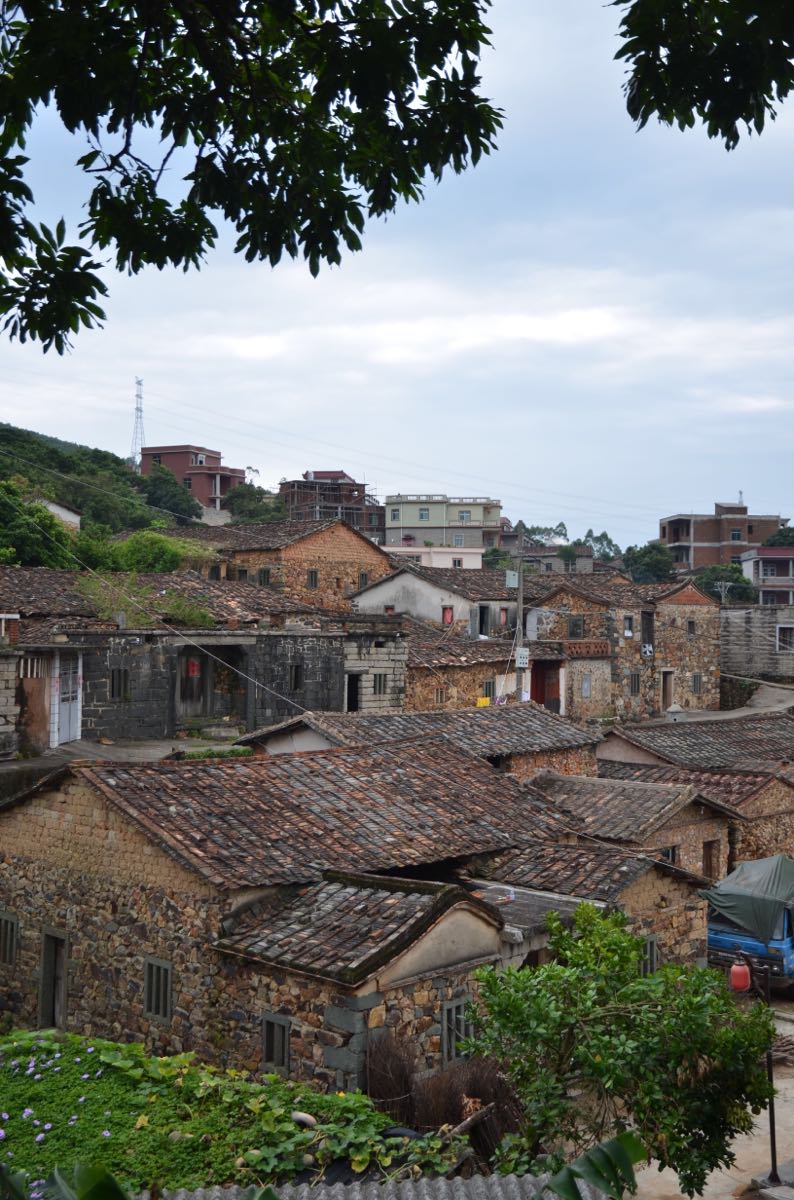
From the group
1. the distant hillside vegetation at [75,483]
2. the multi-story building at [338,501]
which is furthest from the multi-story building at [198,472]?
the distant hillside vegetation at [75,483]

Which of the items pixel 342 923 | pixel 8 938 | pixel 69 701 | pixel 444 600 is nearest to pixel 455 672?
pixel 444 600

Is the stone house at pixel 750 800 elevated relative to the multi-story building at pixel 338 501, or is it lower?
lower

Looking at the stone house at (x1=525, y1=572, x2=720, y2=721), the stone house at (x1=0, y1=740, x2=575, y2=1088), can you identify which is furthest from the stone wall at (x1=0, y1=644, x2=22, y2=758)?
the stone house at (x1=525, y1=572, x2=720, y2=721)

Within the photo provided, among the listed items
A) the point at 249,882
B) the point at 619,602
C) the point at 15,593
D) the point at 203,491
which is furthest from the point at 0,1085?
the point at 203,491

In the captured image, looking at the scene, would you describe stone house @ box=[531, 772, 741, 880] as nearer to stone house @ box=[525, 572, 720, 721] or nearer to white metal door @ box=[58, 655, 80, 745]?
white metal door @ box=[58, 655, 80, 745]

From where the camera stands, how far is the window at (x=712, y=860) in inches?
768

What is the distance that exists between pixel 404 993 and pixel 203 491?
61.9m

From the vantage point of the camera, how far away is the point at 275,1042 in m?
10.8

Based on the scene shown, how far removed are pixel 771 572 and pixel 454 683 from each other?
121 ft

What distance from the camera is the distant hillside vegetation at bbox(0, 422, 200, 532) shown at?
1822 inches

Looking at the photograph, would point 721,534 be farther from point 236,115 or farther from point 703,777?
point 236,115

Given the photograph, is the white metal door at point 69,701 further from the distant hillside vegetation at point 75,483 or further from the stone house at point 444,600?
the distant hillside vegetation at point 75,483

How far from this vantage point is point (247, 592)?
31.6m

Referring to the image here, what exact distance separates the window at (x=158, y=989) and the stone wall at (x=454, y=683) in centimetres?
1777
